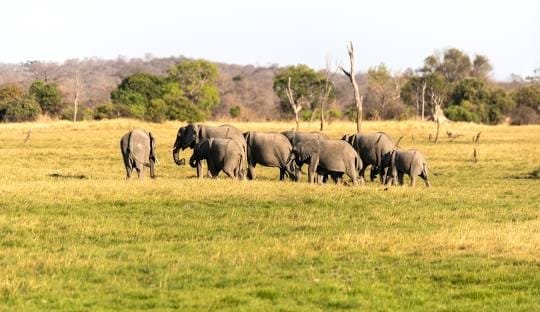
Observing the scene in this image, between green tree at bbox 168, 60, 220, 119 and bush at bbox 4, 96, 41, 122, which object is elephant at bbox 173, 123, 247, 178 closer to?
bush at bbox 4, 96, 41, 122

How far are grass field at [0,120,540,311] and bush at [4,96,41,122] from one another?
5214cm

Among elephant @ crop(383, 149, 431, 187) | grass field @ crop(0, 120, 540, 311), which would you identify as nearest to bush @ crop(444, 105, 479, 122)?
grass field @ crop(0, 120, 540, 311)

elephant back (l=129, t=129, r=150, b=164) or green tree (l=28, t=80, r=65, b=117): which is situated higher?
Result: green tree (l=28, t=80, r=65, b=117)

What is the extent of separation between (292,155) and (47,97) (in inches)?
2463

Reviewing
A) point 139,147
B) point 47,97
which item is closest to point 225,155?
point 139,147

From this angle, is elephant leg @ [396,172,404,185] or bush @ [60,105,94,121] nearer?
elephant leg @ [396,172,404,185]

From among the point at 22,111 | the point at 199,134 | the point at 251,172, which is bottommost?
the point at 251,172

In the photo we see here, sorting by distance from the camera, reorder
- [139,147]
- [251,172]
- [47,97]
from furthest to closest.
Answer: [47,97] < [251,172] < [139,147]

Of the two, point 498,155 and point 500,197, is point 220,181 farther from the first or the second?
point 498,155

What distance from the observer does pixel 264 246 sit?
1348 cm

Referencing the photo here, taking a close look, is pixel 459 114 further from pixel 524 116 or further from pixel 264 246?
pixel 264 246

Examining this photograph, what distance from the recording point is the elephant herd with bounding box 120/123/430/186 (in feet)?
79.2

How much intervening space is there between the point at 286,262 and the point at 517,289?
134 inches

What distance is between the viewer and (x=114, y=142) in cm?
4750
